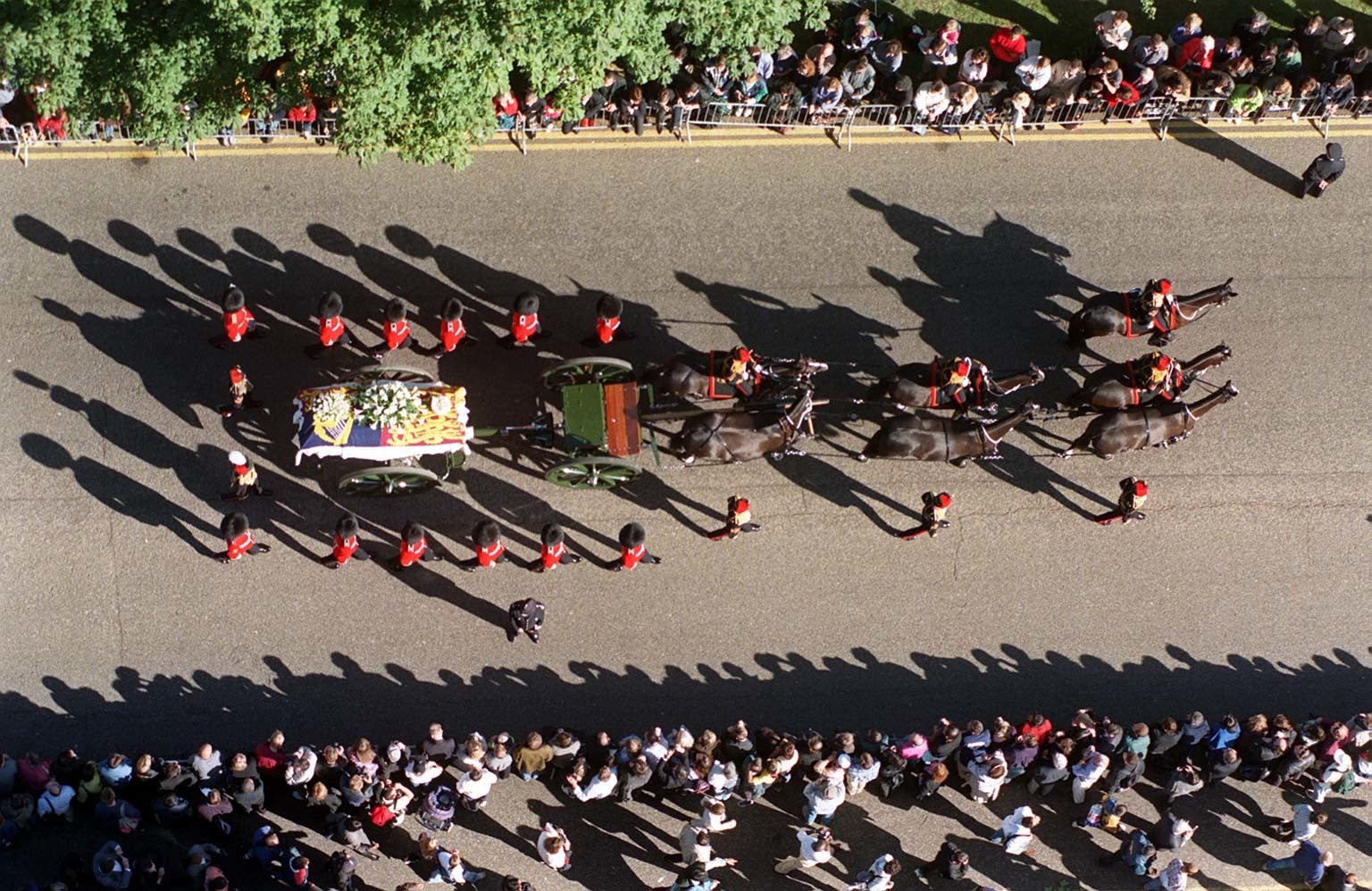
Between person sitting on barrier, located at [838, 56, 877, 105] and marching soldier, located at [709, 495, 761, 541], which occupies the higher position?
person sitting on barrier, located at [838, 56, 877, 105]

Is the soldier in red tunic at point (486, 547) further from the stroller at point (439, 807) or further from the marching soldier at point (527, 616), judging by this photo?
the stroller at point (439, 807)

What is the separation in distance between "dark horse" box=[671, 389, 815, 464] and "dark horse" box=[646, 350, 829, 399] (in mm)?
409

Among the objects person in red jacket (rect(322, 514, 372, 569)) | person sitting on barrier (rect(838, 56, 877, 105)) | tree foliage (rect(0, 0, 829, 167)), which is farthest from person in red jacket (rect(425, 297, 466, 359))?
person sitting on barrier (rect(838, 56, 877, 105))

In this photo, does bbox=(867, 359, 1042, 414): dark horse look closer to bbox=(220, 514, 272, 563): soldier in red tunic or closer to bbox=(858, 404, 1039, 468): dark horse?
bbox=(858, 404, 1039, 468): dark horse

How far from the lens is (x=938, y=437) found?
16.9 metres

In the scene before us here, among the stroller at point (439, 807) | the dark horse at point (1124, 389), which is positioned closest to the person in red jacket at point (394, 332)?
the stroller at point (439, 807)

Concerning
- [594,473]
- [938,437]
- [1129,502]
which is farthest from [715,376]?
[1129,502]

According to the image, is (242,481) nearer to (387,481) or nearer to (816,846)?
(387,481)

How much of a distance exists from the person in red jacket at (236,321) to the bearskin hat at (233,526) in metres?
2.51

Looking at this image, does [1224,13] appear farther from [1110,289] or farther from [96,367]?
[96,367]

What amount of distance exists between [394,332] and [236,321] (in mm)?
2011

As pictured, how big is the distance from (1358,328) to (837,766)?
9890 millimetres

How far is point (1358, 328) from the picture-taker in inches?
732

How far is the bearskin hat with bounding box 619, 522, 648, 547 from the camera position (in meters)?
16.2
